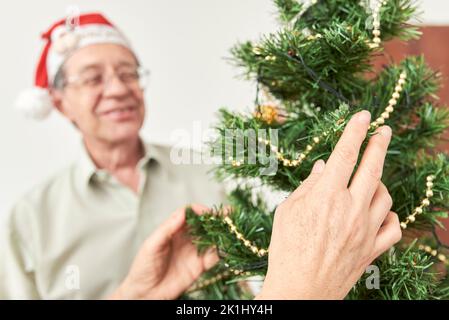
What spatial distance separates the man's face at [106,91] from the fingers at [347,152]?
2.29 feet

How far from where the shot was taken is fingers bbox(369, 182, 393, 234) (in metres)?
0.47

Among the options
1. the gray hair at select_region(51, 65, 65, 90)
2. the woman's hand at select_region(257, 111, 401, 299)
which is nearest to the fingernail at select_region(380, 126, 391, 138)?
the woman's hand at select_region(257, 111, 401, 299)

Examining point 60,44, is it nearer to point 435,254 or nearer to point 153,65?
point 153,65

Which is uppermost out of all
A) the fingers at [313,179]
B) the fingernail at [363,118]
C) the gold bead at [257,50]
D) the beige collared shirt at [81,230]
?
the gold bead at [257,50]

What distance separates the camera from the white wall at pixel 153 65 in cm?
132

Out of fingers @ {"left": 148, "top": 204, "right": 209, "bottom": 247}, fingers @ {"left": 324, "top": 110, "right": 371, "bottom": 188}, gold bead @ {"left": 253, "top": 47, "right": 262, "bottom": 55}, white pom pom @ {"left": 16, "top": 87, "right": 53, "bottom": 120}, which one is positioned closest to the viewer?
fingers @ {"left": 324, "top": 110, "right": 371, "bottom": 188}

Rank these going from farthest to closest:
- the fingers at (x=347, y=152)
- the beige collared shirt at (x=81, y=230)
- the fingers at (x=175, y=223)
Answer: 1. the beige collared shirt at (x=81, y=230)
2. the fingers at (x=175, y=223)
3. the fingers at (x=347, y=152)

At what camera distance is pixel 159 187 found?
1.19m

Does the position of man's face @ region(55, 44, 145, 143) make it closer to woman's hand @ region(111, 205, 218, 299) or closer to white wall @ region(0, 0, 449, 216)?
white wall @ region(0, 0, 449, 216)

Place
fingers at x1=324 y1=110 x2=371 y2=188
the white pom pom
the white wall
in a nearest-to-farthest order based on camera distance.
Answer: fingers at x1=324 y1=110 x2=371 y2=188
the white pom pom
the white wall

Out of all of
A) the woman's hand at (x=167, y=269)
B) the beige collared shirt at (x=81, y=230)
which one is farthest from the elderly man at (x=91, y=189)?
the woman's hand at (x=167, y=269)

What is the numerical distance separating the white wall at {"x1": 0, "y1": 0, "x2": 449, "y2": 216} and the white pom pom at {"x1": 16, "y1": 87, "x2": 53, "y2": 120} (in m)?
0.17

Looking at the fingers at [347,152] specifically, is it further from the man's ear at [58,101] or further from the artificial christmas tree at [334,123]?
the man's ear at [58,101]
